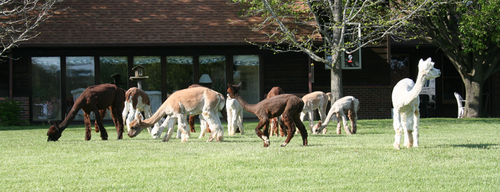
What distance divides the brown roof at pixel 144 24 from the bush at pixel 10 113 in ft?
8.12

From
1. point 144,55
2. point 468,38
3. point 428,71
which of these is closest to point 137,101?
point 428,71

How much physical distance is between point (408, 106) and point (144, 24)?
1505 centimetres

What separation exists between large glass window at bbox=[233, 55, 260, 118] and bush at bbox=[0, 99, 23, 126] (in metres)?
8.63

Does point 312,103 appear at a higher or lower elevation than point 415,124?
higher

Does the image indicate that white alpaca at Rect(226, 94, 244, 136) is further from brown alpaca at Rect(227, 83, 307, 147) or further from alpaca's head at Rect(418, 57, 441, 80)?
alpaca's head at Rect(418, 57, 441, 80)

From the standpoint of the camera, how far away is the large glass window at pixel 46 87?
20.7 meters

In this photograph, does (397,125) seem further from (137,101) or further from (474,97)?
(474,97)

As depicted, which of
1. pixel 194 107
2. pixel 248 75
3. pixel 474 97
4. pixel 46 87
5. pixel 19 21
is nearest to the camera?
pixel 194 107

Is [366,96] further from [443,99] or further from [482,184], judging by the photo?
[482,184]

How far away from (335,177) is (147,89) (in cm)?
1604

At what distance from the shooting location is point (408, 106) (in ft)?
26.7

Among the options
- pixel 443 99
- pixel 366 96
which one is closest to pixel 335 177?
pixel 366 96

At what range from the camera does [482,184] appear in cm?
539

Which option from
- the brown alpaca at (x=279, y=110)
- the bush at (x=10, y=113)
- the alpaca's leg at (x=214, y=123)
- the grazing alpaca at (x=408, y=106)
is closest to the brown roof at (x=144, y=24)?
the bush at (x=10, y=113)
